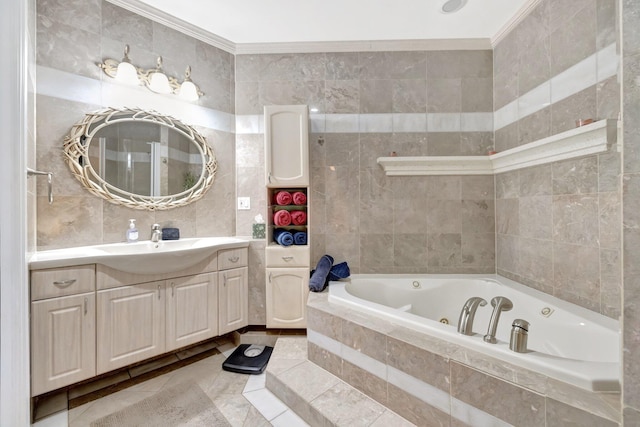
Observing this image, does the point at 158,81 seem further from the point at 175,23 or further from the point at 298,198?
the point at 298,198

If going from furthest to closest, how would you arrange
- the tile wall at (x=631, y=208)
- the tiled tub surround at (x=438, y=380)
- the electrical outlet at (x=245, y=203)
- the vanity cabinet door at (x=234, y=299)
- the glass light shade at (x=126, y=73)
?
1. the electrical outlet at (x=245, y=203)
2. the vanity cabinet door at (x=234, y=299)
3. the glass light shade at (x=126, y=73)
4. the tiled tub surround at (x=438, y=380)
5. the tile wall at (x=631, y=208)

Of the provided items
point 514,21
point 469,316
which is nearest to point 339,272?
point 469,316

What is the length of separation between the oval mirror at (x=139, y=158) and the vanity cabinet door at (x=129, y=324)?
28.1 inches

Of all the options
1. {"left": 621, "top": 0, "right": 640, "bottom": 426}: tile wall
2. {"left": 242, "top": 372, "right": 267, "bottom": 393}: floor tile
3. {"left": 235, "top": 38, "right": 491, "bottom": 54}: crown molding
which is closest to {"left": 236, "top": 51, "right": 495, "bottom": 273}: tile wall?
{"left": 235, "top": 38, "right": 491, "bottom": 54}: crown molding

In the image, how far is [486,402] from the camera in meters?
0.93

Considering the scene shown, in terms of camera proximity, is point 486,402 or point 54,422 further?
point 54,422

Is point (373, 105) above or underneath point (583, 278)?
above

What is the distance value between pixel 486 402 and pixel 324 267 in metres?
1.29

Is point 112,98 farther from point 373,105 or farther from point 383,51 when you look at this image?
point 383,51

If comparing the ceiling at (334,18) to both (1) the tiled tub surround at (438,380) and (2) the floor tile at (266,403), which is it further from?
(2) the floor tile at (266,403)

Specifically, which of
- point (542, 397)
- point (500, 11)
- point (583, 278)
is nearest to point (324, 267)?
point (542, 397)

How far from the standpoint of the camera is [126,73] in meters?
1.86

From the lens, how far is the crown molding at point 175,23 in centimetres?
192

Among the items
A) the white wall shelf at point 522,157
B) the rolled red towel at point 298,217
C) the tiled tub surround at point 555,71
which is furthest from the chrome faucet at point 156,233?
the tiled tub surround at point 555,71
